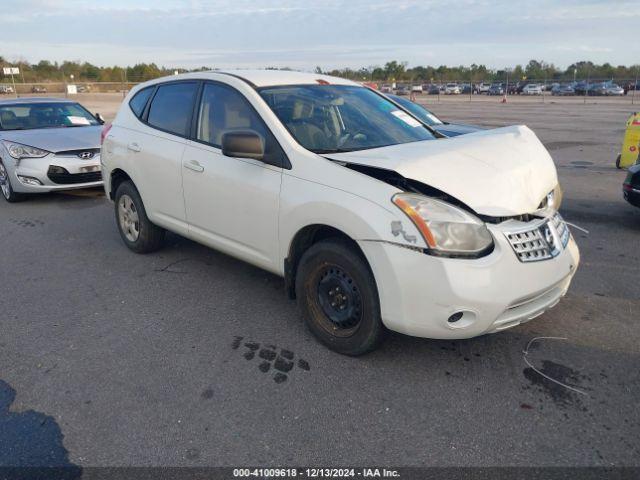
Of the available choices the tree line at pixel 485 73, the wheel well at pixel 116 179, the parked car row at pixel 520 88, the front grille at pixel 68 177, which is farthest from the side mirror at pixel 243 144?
the tree line at pixel 485 73

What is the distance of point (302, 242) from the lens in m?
3.61

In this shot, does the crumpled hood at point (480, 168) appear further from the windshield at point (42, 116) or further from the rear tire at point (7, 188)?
the windshield at point (42, 116)

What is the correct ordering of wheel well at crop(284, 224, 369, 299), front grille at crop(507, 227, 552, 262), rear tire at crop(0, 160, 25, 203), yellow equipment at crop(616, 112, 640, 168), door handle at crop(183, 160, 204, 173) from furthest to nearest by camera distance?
1. yellow equipment at crop(616, 112, 640, 168)
2. rear tire at crop(0, 160, 25, 203)
3. door handle at crop(183, 160, 204, 173)
4. wheel well at crop(284, 224, 369, 299)
5. front grille at crop(507, 227, 552, 262)

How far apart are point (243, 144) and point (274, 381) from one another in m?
1.56

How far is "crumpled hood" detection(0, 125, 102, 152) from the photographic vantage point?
7.97 metres

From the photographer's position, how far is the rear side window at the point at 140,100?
529 cm

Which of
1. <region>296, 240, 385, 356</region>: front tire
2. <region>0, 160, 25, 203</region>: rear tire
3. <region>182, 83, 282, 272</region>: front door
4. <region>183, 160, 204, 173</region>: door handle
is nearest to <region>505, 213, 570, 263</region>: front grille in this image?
<region>296, 240, 385, 356</region>: front tire

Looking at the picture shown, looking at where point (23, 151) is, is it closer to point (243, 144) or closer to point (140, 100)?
point (140, 100)

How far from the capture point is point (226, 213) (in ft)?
13.5

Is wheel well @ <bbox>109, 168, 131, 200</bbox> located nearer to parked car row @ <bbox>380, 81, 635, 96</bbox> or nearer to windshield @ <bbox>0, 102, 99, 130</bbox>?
windshield @ <bbox>0, 102, 99, 130</bbox>

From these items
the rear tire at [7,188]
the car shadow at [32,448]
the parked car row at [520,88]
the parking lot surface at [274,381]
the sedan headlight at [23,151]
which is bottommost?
the car shadow at [32,448]

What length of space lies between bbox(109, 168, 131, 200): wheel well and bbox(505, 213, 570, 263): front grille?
398cm

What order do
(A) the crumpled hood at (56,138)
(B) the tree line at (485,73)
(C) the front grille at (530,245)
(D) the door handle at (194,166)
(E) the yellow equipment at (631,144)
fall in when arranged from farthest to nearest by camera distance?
(B) the tree line at (485,73)
(E) the yellow equipment at (631,144)
(A) the crumpled hood at (56,138)
(D) the door handle at (194,166)
(C) the front grille at (530,245)

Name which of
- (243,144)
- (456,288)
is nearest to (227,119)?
(243,144)
